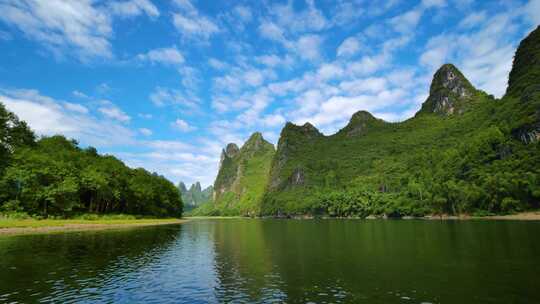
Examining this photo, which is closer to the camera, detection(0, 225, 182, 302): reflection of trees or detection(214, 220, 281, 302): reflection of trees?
detection(214, 220, 281, 302): reflection of trees

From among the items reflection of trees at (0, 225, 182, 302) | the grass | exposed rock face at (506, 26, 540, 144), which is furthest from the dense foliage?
exposed rock face at (506, 26, 540, 144)

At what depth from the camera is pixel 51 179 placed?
9850cm

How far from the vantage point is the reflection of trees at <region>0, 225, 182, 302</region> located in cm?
2434

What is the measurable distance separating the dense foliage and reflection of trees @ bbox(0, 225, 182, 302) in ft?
149

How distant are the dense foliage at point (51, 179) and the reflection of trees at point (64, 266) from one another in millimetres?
45434

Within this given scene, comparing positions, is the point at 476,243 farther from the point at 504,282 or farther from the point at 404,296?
the point at 404,296

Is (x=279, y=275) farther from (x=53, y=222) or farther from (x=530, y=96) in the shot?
(x=530, y=96)

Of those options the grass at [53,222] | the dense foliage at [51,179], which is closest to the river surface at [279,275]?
the grass at [53,222]

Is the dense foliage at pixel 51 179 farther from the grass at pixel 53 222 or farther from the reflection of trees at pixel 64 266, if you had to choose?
the reflection of trees at pixel 64 266

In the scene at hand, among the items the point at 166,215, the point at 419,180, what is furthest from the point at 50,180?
the point at 419,180

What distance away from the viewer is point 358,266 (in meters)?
32.6

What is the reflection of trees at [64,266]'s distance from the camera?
2434cm

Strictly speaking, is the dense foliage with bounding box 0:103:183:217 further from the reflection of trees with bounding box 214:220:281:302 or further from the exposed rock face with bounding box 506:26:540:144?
the exposed rock face with bounding box 506:26:540:144

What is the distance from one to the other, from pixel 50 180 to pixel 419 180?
A: 18527 centimetres
